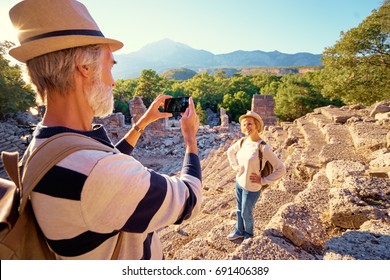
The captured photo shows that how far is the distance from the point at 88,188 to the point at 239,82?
45485mm

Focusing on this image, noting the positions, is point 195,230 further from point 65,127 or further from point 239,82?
point 239,82

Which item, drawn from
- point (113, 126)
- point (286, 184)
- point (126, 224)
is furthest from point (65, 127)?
point (113, 126)

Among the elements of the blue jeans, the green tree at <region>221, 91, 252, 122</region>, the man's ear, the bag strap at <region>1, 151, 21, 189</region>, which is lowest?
the green tree at <region>221, 91, 252, 122</region>

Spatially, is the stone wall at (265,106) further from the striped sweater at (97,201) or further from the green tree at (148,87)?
the green tree at (148,87)

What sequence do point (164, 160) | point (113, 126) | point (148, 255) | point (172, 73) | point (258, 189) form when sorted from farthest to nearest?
point (172, 73), point (113, 126), point (164, 160), point (258, 189), point (148, 255)

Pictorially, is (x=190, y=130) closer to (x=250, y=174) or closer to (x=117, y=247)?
(x=117, y=247)

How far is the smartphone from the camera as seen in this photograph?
2.07 m

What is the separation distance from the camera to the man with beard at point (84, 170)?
39.6 inches

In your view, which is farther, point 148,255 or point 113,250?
point 148,255

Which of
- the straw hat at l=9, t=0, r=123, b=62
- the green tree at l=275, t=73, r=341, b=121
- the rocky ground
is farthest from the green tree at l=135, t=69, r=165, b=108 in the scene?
the straw hat at l=9, t=0, r=123, b=62

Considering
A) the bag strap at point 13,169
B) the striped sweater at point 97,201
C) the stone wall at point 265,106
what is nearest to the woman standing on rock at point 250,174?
the striped sweater at point 97,201

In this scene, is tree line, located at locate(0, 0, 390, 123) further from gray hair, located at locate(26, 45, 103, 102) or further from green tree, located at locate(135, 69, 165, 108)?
gray hair, located at locate(26, 45, 103, 102)

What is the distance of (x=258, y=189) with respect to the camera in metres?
3.37

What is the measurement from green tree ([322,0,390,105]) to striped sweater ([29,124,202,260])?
44.3 feet
